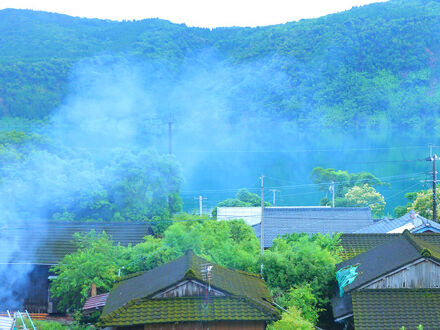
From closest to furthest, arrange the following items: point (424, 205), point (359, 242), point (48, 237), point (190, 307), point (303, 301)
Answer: point (190, 307), point (303, 301), point (359, 242), point (48, 237), point (424, 205)

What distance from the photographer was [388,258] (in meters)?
13.0

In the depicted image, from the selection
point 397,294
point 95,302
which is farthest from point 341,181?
point 95,302

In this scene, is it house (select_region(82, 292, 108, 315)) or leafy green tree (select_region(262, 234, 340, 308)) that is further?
leafy green tree (select_region(262, 234, 340, 308))

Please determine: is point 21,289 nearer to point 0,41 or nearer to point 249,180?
point 249,180

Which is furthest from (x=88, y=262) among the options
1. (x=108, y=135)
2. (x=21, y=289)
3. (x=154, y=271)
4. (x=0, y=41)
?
(x=0, y=41)

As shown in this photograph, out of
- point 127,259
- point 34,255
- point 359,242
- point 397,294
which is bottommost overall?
point 397,294

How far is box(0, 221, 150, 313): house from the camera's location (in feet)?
58.7

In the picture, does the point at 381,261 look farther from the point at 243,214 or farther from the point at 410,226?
the point at 243,214

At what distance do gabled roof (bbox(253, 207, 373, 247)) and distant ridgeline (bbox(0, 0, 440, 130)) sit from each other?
259 feet

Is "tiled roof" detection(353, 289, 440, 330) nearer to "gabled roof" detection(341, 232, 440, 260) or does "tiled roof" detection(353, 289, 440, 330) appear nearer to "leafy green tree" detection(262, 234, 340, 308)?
"leafy green tree" detection(262, 234, 340, 308)

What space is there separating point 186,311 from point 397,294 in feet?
17.3

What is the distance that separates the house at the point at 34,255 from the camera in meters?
17.9

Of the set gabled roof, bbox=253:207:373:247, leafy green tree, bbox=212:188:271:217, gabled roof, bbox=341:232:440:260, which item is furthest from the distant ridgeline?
gabled roof, bbox=341:232:440:260

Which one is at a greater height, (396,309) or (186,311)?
(186,311)
